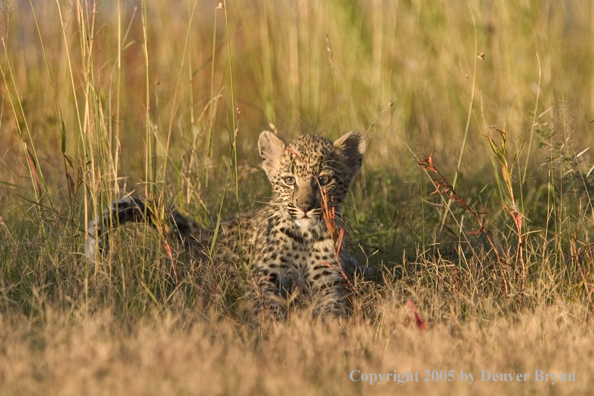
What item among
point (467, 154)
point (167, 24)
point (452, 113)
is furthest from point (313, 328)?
point (167, 24)

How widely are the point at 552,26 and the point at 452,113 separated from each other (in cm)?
136

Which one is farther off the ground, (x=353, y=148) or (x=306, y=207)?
(x=353, y=148)

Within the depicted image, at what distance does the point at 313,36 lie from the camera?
27.7 ft

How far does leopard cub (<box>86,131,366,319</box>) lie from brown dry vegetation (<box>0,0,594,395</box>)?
0.56 feet

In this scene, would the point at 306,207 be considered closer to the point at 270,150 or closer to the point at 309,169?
the point at 309,169

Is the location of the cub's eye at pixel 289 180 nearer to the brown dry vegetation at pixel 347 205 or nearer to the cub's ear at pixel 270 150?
the cub's ear at pixel 270 150

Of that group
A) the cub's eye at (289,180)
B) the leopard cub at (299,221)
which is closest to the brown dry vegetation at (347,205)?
the leopard cub at (299,221)

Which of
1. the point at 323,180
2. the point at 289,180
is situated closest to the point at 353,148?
the point at 323,180

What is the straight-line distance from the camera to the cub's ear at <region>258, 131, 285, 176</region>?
4.91 m

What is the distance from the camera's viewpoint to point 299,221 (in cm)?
466

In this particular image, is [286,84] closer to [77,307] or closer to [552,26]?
[552,26]

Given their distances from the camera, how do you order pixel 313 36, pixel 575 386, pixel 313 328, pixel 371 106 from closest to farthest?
pixel 575 386, pixel 313 328, pixel 371 106, pixel 313 36

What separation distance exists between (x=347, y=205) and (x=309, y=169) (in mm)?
1369

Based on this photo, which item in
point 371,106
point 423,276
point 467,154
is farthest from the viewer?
point 371,106
